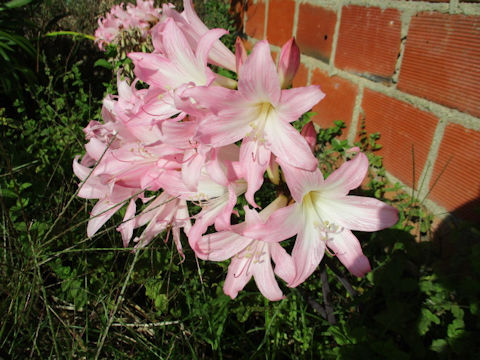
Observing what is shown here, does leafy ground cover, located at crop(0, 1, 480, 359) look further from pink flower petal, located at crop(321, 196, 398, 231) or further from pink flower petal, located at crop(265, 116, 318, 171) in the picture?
pink flower petal, located at crop(265, 116, 318, 171)

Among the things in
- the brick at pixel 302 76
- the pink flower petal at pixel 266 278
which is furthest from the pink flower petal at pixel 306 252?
the brick at pixel 302 76

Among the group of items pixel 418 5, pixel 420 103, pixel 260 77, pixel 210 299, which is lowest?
pixel 210 299

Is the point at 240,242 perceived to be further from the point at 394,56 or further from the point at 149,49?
the point at 149,49

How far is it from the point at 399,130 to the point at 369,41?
1.42 feet

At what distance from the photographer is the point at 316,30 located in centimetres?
204

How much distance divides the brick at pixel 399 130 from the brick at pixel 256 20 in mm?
1354

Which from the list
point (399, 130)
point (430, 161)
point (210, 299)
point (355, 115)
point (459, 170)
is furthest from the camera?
point (355, 115)

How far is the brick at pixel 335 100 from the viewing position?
1.89 metres

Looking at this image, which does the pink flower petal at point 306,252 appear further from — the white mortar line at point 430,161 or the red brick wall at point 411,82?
the white mortar line at point 430,161

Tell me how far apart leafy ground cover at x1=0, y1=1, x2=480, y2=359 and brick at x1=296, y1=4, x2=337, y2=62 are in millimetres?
567

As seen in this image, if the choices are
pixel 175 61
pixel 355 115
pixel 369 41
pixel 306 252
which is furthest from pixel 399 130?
pixel 175 61

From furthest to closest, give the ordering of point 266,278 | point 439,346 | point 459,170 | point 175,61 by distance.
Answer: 1. point 459,170
2. point 439,346
3. point 266,278
4. point 175,61

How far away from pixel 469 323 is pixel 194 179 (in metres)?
1.10

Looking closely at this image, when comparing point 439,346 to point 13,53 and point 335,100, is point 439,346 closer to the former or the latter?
point 335,100
